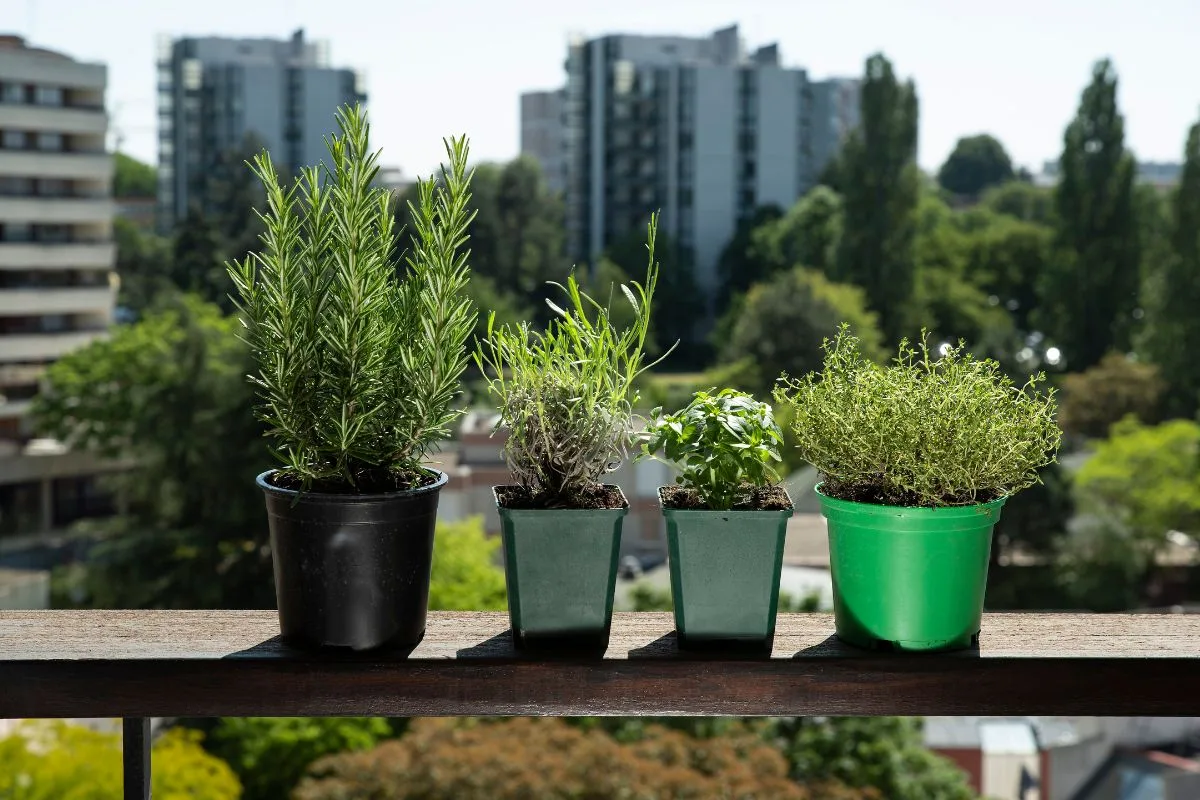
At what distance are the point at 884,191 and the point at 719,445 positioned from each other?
23688 millimetres

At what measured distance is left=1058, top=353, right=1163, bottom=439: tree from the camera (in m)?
21.8

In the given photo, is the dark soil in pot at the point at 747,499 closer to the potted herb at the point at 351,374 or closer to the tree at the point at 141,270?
the potted herb at the point at 351,374

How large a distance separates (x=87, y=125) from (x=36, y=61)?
1521 millimetres

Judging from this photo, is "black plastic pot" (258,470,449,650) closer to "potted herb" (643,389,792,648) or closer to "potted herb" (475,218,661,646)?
"potted herb" (475,218,661,646)

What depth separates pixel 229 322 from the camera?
77.1ft

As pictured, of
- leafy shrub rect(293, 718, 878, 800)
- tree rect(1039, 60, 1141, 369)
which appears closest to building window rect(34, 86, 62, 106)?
tree rect(1039, 60, 1141, 369)

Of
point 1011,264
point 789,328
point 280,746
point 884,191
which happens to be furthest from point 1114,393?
Result: point 280,746

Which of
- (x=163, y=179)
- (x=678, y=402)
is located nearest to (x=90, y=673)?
(x=678, y=402)

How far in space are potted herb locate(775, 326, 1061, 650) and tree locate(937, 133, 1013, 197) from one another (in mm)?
47573

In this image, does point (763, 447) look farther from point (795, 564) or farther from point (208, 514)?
point (208, 514)

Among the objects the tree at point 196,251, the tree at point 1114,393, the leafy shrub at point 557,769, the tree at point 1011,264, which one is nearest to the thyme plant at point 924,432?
the leafy shrub at point 557,769

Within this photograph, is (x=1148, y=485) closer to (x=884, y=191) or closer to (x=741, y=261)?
(x=884, y=191)

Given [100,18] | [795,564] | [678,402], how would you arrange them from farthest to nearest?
[100,18] → [678,402] → [795,564]

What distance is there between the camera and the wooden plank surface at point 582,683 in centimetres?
105
